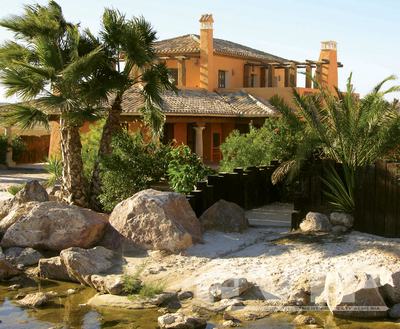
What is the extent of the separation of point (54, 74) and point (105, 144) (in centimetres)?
229

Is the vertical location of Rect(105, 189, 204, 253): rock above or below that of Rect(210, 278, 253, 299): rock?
above

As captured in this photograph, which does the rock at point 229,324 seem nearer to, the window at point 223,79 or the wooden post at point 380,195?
the wooden post at point 380,195

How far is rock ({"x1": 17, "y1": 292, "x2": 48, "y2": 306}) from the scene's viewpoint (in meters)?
7.34

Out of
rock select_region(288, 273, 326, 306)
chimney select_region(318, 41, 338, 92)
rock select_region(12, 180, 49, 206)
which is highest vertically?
chimney select_region(318, 41, 338, 92)

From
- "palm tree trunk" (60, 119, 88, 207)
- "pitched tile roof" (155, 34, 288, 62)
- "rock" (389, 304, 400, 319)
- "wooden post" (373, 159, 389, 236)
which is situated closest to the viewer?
"rock" (389, 304, 400, 319)

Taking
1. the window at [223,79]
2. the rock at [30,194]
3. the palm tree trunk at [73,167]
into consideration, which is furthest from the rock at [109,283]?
the window at [223,79]

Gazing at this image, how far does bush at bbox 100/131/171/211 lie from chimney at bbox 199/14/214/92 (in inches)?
565

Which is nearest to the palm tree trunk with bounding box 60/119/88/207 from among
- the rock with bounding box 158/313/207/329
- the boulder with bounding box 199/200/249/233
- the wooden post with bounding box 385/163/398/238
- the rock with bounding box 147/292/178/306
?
the boulder with bounding box 199/200/249/233

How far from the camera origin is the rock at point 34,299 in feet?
24.1

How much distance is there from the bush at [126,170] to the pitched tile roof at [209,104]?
817 cm

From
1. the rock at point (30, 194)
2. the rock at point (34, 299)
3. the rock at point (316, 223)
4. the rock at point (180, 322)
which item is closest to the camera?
the rock at point (180, 322)

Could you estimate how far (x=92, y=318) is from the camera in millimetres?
6816

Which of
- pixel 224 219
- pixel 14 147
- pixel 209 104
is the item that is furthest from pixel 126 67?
pixel 14 147

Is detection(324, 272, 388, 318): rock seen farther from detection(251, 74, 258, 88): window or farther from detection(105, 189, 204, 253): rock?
detection(251, 74, 258, 88): window
